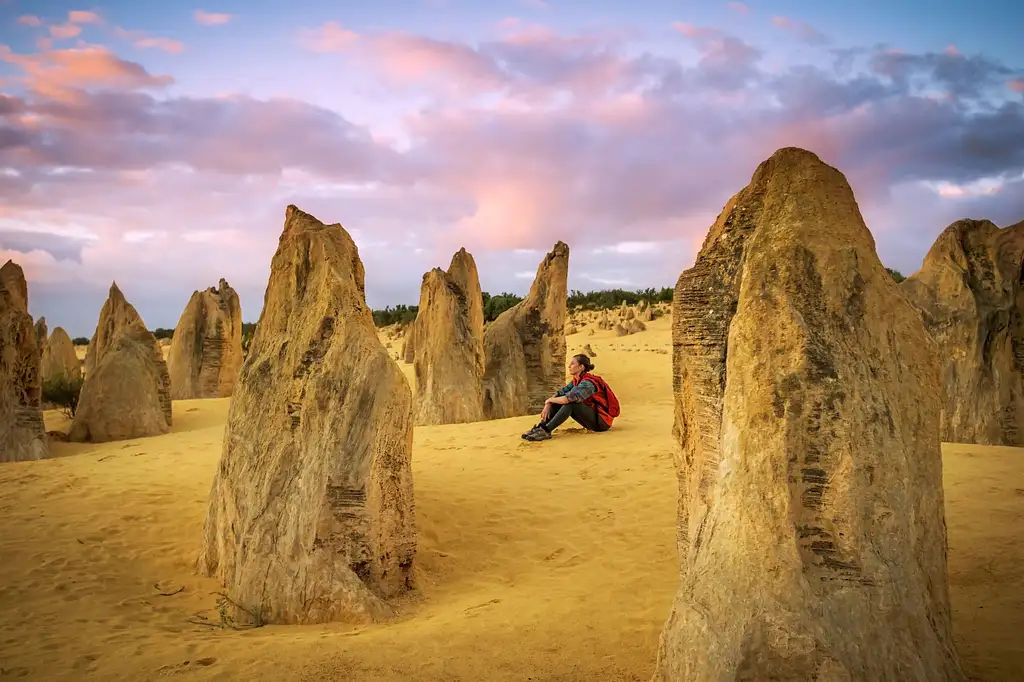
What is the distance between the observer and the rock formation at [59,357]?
20.8 meters

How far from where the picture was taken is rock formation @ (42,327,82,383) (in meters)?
20.8

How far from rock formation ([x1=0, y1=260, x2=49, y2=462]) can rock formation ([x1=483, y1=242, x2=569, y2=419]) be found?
26.2ft

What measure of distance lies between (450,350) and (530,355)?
2.15 metres

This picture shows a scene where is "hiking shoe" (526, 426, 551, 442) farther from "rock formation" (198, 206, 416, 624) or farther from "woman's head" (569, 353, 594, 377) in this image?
"rock formation" (198, 206, 416, 624)

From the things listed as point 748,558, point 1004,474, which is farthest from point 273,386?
point 1004,474

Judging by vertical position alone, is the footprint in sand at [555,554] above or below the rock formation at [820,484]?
below

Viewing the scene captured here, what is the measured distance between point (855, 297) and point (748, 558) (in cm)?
145

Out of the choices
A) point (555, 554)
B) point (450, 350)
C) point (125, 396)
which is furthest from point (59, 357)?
point (555, 554)

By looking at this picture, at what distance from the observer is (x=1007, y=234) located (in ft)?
34.2

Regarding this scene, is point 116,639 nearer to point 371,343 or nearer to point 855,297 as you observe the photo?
point 371,343

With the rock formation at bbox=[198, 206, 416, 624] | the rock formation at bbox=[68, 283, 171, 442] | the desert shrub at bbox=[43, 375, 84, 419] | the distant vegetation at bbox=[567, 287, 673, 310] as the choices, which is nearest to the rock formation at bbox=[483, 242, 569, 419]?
the rock formation at bbox=[68, 283, 171, 442]

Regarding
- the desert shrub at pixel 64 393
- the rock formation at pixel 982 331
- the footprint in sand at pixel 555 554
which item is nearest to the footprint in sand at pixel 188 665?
the footprint in sand at pixel 555 554

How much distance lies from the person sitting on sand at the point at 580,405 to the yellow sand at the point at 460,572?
52cm

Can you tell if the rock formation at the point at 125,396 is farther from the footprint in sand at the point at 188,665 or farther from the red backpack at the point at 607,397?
the footprint in sand at the point at 188,665
